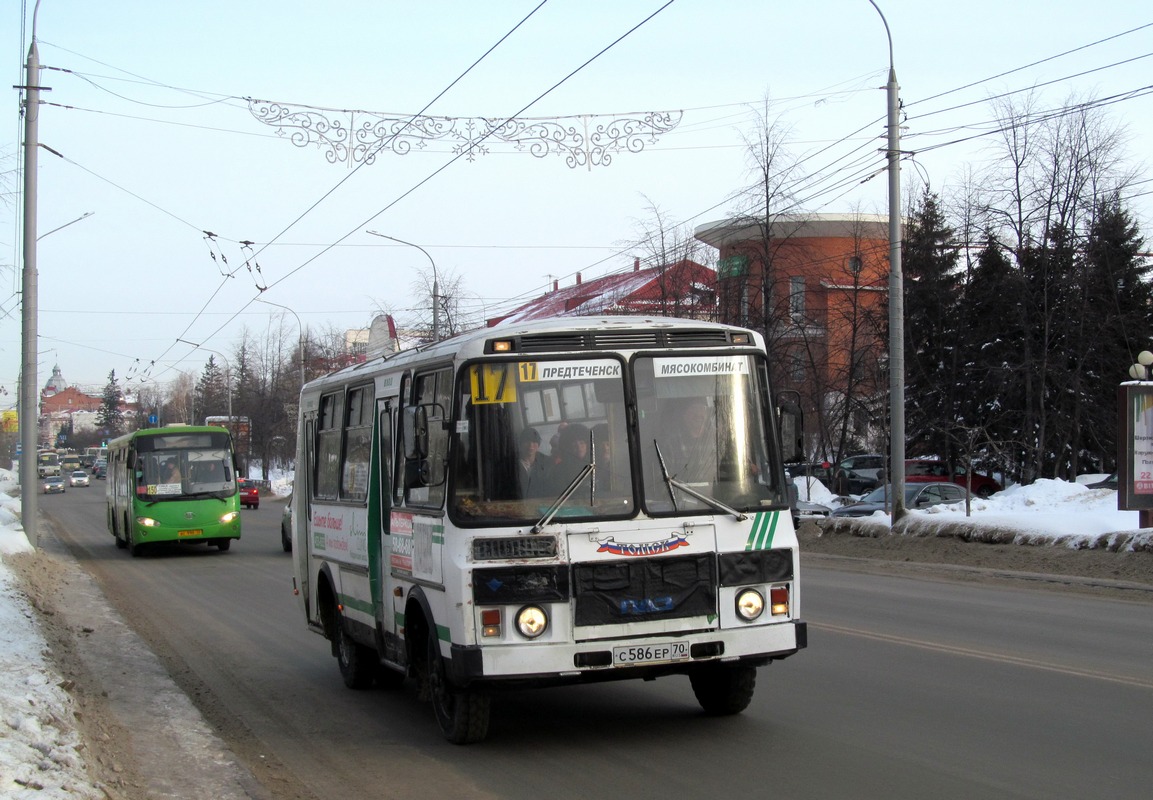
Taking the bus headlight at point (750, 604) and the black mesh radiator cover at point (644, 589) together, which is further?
the bus headlight at point (750, 604)

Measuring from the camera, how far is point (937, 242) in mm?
52500

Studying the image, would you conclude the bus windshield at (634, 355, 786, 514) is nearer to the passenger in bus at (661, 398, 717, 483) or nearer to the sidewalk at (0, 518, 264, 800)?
the passenger in bus at (661, 398, 717, 483)

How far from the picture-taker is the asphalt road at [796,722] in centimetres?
662

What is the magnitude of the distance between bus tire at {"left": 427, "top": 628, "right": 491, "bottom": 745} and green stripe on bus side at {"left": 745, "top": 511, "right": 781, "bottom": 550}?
194cm

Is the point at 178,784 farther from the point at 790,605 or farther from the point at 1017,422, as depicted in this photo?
the point at 1017,422

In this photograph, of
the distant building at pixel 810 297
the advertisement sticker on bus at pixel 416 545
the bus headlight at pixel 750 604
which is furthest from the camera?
the distant building at pixel 810 297

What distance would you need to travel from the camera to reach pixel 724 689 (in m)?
8.22

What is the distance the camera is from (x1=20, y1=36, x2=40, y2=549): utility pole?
23031 millimetres

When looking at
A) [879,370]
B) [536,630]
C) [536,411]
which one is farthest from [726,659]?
[879,370]

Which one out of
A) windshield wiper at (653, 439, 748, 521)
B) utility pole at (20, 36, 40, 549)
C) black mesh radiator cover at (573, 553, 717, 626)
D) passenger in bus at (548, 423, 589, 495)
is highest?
utility pole at (20, 36, 40, 549)

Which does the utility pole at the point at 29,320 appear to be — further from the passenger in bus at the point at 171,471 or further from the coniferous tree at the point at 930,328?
the coniferous tree at the point at 930,328

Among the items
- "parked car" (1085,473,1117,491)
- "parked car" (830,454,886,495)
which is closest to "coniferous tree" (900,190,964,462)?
"parked car" (830,454,886,495)

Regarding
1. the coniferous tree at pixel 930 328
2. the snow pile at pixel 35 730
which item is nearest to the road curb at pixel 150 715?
the snow pile at pixel 35 730

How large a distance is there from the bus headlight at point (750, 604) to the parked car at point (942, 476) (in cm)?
3603
